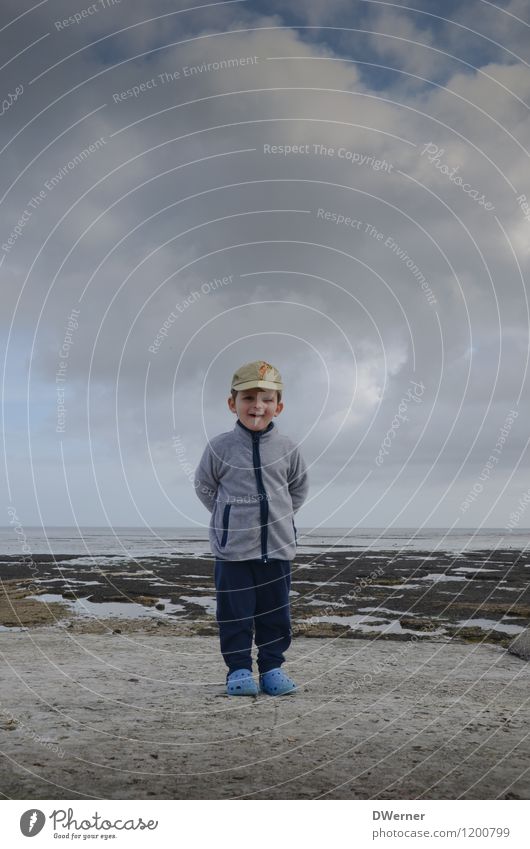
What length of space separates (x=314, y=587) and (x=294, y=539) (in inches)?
642

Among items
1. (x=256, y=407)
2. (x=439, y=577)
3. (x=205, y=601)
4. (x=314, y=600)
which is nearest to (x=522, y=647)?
(x=256, y=407)

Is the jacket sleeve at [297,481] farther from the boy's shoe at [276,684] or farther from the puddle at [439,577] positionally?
the puddle at [439,577]

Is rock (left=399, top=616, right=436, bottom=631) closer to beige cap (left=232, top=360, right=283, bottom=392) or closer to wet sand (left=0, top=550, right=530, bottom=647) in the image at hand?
wet sand (left=0, top=550, right=530, bottom=647)

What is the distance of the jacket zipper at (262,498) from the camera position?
5629 mm

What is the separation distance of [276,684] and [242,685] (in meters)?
0.28

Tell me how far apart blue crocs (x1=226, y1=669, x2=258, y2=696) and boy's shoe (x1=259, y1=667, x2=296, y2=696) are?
126 mm

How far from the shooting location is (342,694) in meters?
5.36

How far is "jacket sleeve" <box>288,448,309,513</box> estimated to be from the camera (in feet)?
19.9

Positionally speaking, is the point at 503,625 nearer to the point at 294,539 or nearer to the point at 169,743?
the point at 294,539

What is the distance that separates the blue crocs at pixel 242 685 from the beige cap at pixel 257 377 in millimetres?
2397

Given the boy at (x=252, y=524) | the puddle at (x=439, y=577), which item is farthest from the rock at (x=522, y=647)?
the puddle at (x=439, y=577)

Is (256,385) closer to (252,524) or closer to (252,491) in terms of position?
(252,491)
